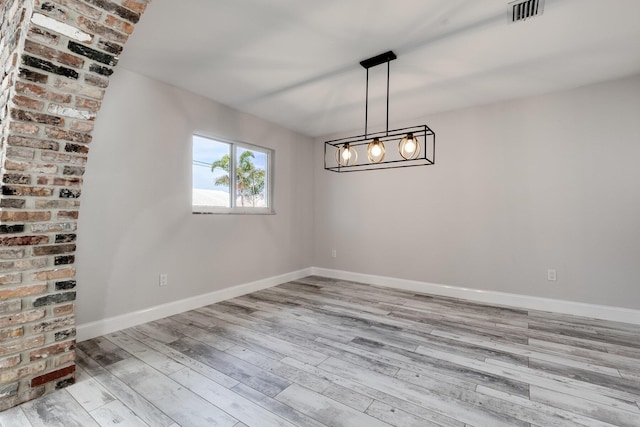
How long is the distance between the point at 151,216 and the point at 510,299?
418cm

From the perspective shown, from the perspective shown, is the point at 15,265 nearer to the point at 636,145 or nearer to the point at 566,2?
the point at 566,2

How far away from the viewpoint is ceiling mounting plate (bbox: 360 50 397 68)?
2531 millimetres

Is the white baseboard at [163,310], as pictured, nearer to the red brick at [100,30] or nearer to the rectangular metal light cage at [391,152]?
the rectangular metal light cage at [391,152]

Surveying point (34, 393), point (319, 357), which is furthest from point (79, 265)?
point (319, 357)

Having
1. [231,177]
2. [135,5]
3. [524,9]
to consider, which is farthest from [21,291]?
[524,9]

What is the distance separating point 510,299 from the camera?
354 cm

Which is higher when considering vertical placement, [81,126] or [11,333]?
[81,126]

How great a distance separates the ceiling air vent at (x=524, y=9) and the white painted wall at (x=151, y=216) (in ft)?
10.1

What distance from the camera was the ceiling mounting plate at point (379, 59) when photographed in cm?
253

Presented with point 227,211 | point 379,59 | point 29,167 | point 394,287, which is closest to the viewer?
point 29,167

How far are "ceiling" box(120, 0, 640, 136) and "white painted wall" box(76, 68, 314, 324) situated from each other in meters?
0.32

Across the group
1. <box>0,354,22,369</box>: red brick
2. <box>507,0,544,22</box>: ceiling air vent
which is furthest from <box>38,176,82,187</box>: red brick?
<box>507,0,544,22</box>: ceiling air vent

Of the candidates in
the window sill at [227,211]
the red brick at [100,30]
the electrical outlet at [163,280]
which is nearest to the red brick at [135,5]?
the red brick at [100,30]

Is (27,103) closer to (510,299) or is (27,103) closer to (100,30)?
(100,30)
